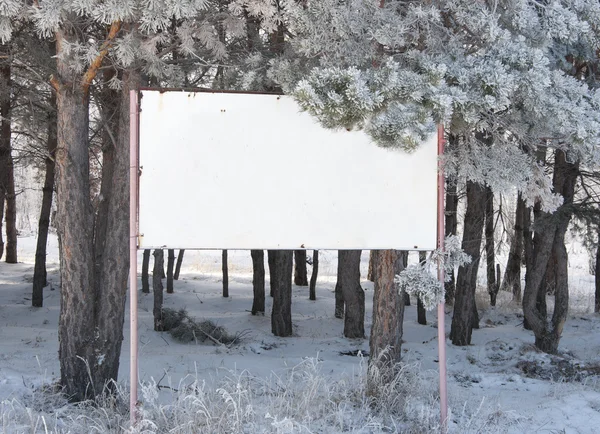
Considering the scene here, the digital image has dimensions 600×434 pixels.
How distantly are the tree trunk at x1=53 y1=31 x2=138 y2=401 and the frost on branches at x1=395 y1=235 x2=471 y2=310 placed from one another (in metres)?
2.99

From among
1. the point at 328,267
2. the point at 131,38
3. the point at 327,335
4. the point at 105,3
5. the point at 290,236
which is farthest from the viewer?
the point at 328,267

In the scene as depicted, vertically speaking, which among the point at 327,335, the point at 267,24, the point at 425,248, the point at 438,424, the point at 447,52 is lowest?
the point at 327,335

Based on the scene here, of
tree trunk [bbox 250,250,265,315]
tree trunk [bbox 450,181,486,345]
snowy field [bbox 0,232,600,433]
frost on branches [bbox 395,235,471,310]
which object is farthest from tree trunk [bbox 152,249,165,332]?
frost on branches [bbox 395,235,471,310]

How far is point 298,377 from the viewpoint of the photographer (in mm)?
6742

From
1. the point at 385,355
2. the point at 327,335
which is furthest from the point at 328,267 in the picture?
the point at 385,355

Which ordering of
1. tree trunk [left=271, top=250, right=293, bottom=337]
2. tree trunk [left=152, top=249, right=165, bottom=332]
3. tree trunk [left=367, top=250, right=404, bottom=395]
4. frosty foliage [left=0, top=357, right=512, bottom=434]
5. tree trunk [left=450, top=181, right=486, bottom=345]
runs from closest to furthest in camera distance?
frosty foliage [left=0, top=357, right=512, bottom=434] < tree trunk [left=367, top=250, right=404, bottom=395] < tree trunk [left=450, top=181, right=486, bottom=345] < tree trunk [left=152, top=249, right=165, bottom=332] < tree trunk [left=271, top=250, right=293, bottom=337]

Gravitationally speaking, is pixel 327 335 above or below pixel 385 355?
below

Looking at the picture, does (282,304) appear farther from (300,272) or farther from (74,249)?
(300,272)

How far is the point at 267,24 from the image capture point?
5.58 m

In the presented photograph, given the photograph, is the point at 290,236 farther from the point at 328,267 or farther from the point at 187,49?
the point at 328,267

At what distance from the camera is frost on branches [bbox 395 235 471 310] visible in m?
4.52

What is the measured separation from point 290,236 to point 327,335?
9.73 meters

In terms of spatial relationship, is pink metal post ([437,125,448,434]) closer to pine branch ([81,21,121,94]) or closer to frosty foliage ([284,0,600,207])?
frosty foliage ([284,0,600,207])

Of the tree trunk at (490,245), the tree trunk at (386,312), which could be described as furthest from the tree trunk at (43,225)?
the tree trunk at (490,245)
